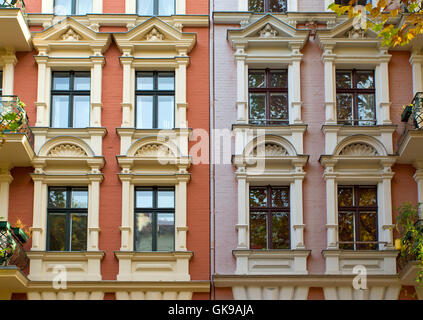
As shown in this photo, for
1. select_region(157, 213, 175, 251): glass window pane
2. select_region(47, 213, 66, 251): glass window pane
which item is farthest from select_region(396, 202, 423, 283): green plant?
select_region(47, 213, 66, 251): glass window pane

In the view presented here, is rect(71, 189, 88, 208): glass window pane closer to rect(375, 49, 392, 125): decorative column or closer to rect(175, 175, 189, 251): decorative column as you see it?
rect(175, 175, 189, 251): decorative column

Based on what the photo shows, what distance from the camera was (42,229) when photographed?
1758 centimetres

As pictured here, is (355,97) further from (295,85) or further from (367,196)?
(367,196)

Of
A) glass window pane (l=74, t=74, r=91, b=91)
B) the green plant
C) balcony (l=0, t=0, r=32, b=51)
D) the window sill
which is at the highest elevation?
balcony (l=0, t=0, r=32, b=51)

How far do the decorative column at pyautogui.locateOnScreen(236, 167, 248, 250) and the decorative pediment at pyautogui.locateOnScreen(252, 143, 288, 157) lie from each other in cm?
55

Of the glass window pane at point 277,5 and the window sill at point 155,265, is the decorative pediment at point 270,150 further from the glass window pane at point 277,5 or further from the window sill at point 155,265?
the glass window pane at point 277,5

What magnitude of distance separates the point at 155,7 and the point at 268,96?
358 cm

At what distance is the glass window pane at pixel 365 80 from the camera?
19.0 metres

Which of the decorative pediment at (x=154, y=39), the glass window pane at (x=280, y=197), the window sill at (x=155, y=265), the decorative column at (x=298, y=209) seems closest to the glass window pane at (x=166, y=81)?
the decorative pediment at (x=154, y=39)

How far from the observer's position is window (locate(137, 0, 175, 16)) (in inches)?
765

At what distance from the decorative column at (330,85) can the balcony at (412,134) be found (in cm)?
159

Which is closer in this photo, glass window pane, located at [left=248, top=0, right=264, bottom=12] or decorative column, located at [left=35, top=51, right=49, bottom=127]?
decorative column, located at [left=35, top=51, right=49, bottom=127]
